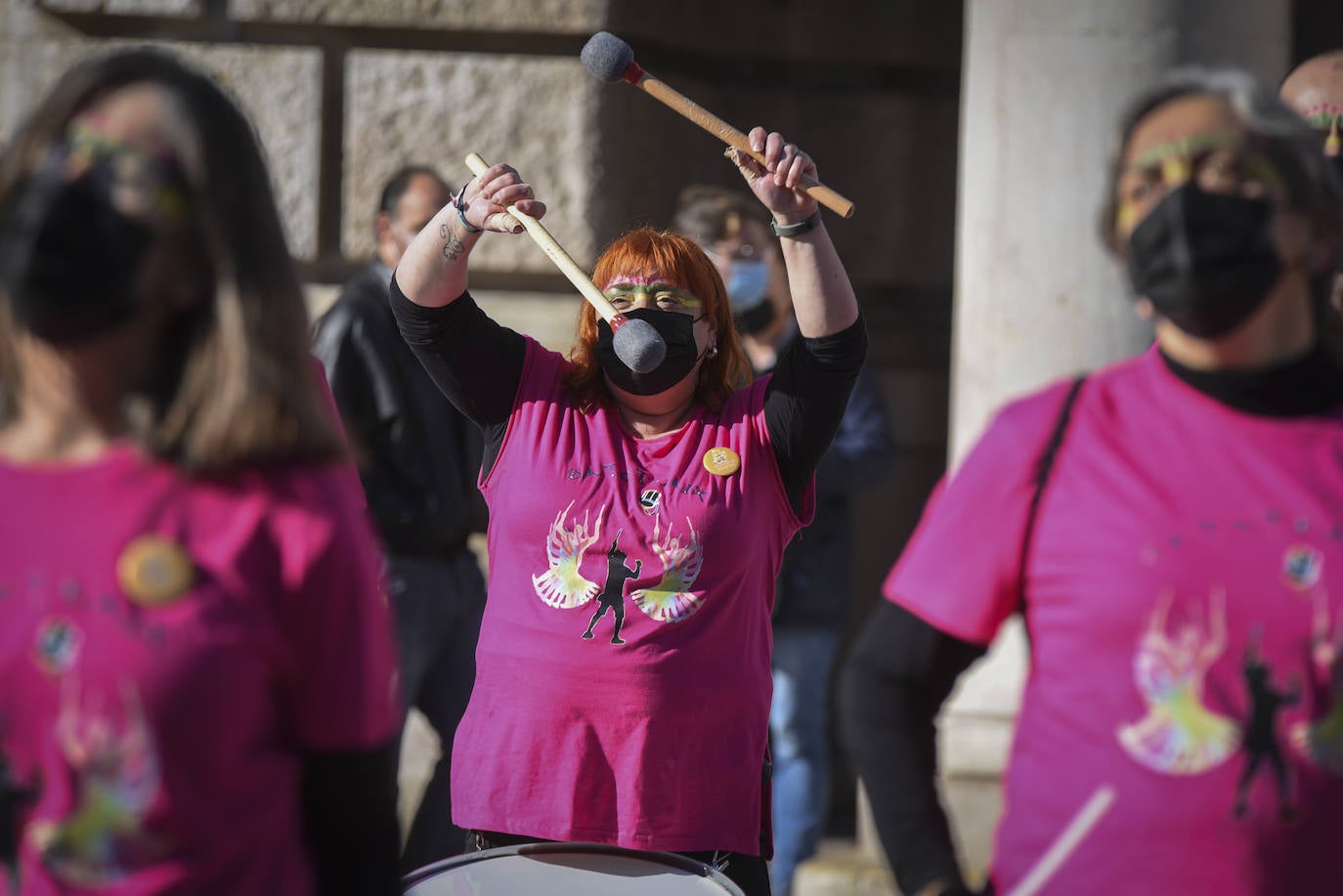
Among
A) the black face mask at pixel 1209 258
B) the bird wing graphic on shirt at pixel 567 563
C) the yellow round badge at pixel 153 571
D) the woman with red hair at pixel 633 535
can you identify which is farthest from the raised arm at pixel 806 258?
the yellow round badge at pixel 153 571

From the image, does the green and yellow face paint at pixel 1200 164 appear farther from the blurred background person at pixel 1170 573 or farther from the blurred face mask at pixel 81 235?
the blurred face mask at pixel 81 235

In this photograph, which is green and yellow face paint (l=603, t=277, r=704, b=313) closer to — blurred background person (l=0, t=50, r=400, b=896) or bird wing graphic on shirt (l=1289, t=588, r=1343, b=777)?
blurred background person (l=0, t=50, r=400, b=896)

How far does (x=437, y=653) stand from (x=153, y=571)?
267cm

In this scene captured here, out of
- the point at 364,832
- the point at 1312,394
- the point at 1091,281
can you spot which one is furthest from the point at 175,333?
the point at 1091,281

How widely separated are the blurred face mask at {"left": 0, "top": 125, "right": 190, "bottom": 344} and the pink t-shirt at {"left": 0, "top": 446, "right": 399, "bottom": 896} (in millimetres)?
140

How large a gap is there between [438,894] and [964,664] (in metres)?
0.90

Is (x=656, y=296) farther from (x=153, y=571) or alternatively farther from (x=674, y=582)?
(x=153, y=571)

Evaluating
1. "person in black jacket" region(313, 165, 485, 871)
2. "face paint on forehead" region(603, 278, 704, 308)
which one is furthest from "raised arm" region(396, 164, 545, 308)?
"person in black jacket" region(313, 165, 485, 871)

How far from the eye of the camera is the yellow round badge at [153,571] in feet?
5.36

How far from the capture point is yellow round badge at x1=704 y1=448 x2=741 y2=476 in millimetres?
2939

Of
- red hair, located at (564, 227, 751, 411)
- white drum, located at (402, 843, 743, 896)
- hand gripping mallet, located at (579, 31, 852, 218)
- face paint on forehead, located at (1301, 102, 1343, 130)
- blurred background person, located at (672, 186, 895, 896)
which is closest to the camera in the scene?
white drum, located at (402, 843, 743, 896)

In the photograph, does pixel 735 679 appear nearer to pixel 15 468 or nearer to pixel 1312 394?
pixel 1312 394

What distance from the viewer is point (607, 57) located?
121 inches

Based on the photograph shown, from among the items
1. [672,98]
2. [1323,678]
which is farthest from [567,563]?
[1323,678]
